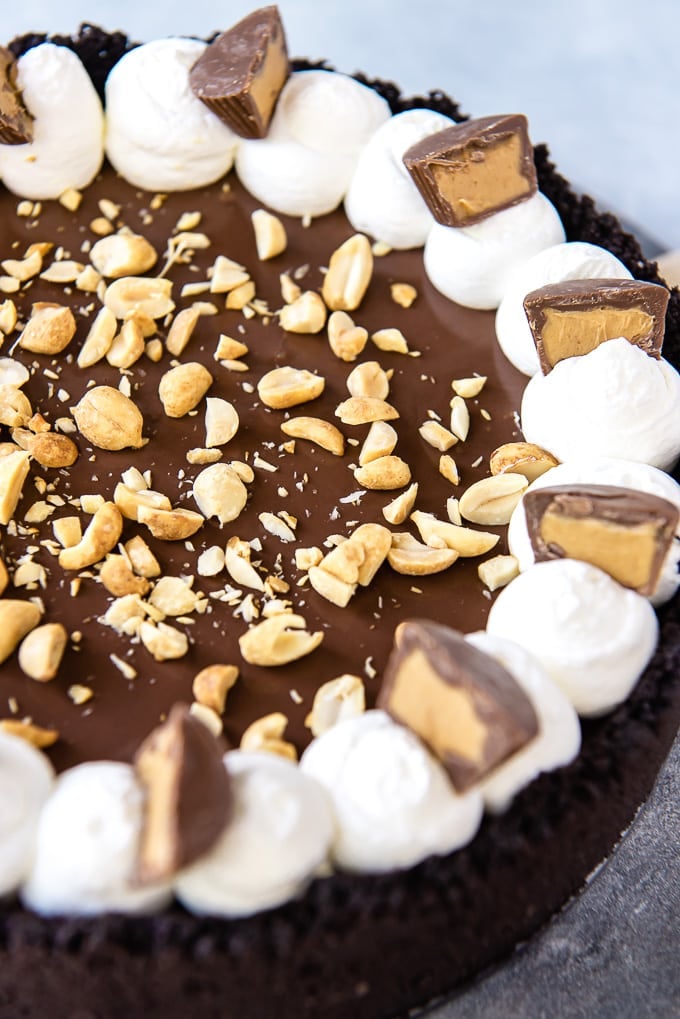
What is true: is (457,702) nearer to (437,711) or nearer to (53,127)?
(437,711)

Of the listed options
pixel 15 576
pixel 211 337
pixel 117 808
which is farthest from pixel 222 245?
pixel 117 808

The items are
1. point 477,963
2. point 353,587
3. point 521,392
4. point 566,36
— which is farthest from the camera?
point 566,36

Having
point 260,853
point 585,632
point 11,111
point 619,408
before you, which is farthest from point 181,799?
point 11,111

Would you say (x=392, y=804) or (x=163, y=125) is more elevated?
(x=163, y=125)

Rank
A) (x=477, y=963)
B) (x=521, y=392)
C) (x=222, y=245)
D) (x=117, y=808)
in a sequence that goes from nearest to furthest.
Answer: (x=117, y=808), (x=477, y=963), (x=521, y=392), (x=222, y=245)

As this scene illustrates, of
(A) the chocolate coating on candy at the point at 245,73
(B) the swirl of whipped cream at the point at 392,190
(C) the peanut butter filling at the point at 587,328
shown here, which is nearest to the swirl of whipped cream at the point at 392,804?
(C) the peanut butter filling at the point at 587,328

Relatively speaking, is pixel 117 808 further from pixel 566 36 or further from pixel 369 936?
pixel 566 36
